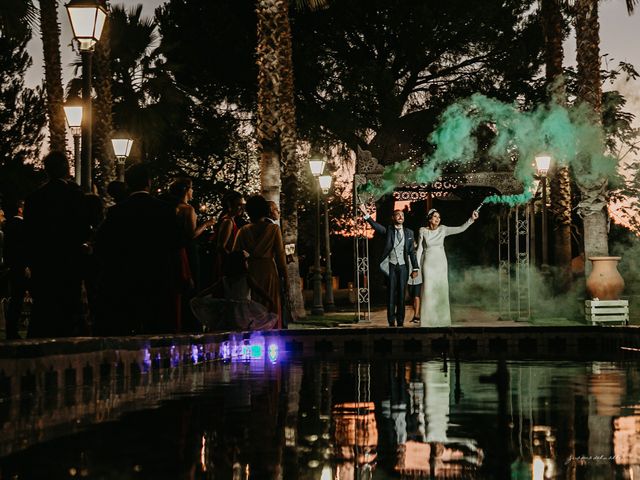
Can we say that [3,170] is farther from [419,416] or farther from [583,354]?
[419,416]

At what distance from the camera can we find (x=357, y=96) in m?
40.2

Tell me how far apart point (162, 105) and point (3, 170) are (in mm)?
18952

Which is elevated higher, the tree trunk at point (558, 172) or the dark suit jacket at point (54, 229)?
the tree trunk at point (558, 172)

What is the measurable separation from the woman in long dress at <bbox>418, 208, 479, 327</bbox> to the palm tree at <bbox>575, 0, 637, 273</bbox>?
6.97m

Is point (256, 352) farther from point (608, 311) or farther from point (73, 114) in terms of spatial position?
point (608, 311)

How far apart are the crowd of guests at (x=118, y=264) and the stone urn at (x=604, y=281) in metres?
11.9

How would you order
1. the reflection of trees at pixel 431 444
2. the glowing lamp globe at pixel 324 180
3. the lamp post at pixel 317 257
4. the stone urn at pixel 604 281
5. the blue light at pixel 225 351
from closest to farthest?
1. the reflection of trees at pixel 431 444
2. the blue light at pixel 225 351
3. the stone urn at pixel 604 281
4. the lamp post at pixel 317 257
5. the glowing lamp globe at pixel 324 180

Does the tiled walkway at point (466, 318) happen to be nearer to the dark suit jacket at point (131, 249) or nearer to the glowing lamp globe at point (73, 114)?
the glowing lamp globe at point (73, 114)

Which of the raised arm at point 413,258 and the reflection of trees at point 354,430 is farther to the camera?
the raised arm at point 413,258

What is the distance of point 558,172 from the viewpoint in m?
31.9

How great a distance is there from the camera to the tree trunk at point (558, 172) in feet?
105

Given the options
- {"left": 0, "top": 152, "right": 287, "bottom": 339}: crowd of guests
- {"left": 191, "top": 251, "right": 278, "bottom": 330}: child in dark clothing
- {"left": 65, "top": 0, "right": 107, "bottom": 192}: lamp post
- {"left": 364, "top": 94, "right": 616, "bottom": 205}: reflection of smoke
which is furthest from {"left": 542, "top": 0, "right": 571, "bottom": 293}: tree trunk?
{"left": 65, "top": 0, "right": 107, "bottom": 192}: lamp post

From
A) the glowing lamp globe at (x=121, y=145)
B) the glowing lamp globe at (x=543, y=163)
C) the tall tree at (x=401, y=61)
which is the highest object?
the tall tree at (x=401, y=61)

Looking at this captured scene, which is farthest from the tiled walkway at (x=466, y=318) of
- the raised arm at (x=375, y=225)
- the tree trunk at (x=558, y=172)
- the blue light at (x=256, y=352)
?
the blue light at (x=256, y=352)
